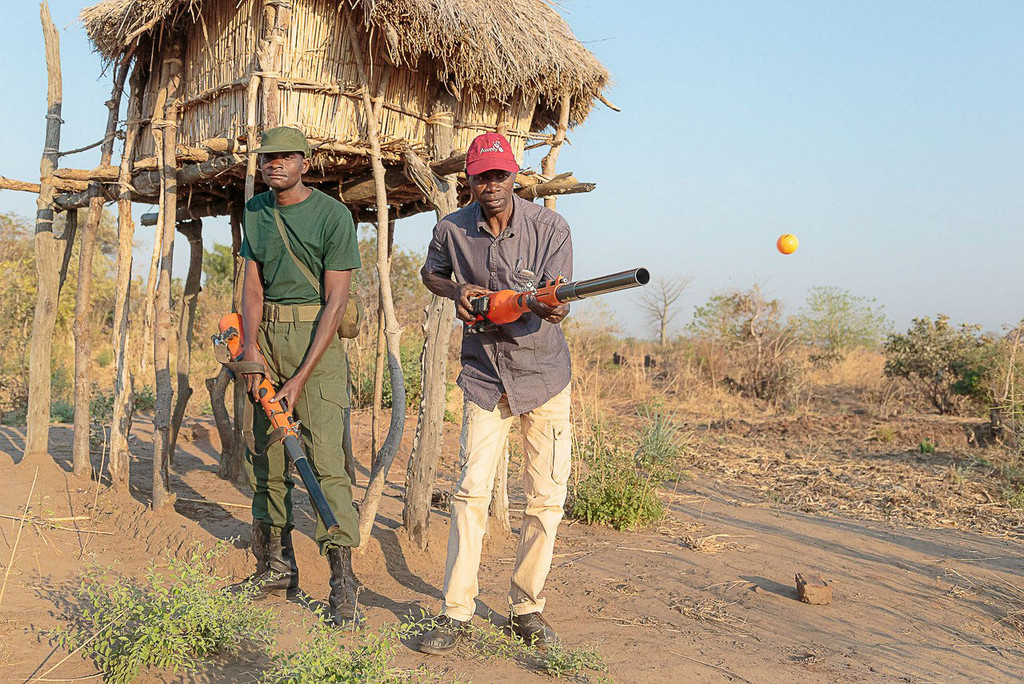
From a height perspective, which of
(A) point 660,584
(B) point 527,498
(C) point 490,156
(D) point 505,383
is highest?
(C) point 490,156

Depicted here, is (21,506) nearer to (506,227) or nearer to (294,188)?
(294,188)

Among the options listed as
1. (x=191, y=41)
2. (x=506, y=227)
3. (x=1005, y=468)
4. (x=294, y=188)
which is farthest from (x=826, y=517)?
(x=191, y=41)

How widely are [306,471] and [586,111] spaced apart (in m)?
4.04

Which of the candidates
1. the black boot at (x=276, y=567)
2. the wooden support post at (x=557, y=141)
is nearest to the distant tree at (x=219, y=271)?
the wooden support post at (x=557, y=141)

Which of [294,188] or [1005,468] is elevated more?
[294,188]

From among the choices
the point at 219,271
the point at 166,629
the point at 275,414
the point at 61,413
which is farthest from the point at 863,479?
the point at 219,271

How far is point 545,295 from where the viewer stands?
2.95 meters

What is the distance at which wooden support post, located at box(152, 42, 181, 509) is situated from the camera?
5.10 metres

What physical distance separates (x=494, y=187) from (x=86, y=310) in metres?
4.14

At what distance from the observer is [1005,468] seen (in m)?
7.34

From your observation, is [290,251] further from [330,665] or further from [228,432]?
[228,432]

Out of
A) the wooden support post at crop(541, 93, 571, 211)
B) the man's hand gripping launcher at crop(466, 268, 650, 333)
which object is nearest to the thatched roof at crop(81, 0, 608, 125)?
the wooden support post at crop(541, 93, 571, 211)

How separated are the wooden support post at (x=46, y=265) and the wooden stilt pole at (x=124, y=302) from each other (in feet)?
1.77

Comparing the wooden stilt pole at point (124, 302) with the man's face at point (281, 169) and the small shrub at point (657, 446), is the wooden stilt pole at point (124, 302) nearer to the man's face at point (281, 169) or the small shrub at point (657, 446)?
the man's face at point (281, 169)
